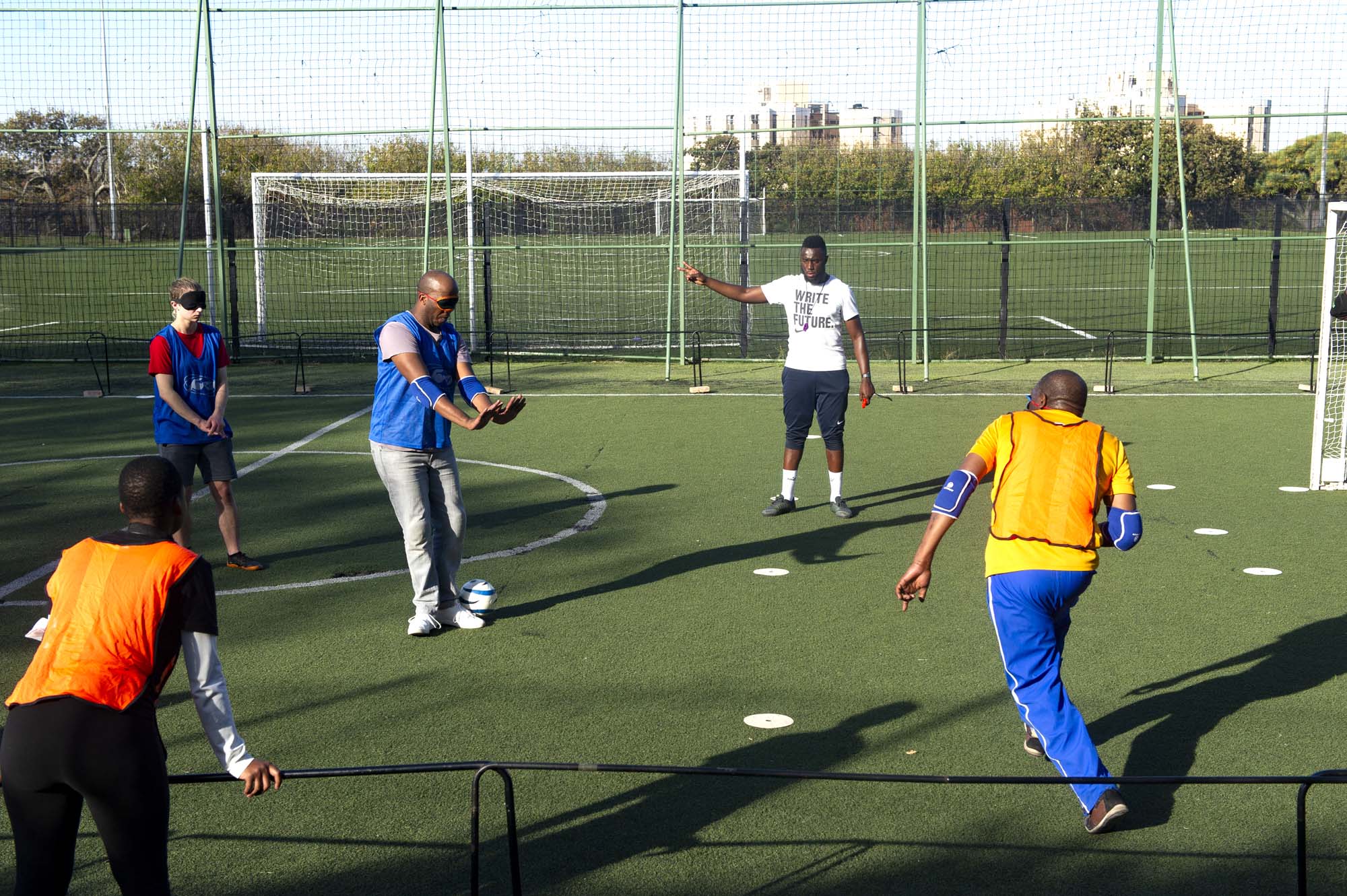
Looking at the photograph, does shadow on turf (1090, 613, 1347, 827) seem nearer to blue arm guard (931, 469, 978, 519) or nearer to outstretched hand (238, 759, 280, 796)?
blue arm guard (931, 469, 978, 519)

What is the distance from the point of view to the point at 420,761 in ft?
19.3

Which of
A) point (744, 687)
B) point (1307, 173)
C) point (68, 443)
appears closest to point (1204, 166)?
point (1307, 173)

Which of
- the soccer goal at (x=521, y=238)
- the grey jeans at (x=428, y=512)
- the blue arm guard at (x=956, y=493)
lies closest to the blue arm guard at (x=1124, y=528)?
the blue arm guard at (x=956, y=493)

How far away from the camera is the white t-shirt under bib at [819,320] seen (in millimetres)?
10609

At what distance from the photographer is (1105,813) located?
4.97m

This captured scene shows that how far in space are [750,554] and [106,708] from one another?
20.5 feet

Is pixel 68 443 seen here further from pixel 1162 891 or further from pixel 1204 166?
pixel 1204 166

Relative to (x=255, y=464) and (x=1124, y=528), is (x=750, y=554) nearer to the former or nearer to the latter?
(x=1124, y=528)

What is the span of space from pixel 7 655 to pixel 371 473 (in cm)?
535

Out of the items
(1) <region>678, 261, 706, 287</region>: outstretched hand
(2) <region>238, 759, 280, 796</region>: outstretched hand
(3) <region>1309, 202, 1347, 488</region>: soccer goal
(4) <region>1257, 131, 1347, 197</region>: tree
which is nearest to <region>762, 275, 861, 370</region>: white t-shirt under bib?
(1) <region>678, 261, 706, 287</region>: outstretched hand

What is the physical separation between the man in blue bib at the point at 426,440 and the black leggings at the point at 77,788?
367cm

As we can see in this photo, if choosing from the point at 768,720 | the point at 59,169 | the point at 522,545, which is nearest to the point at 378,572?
the point at 522,545

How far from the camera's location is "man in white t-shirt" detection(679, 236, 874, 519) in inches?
418

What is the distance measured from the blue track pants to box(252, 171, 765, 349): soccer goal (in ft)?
46.7
